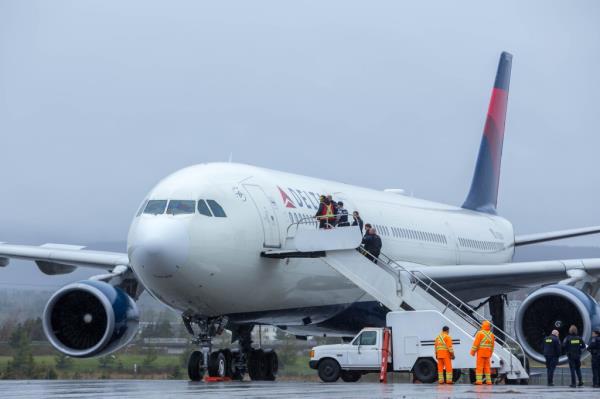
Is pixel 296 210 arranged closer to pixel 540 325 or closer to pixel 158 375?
pixel 540 325

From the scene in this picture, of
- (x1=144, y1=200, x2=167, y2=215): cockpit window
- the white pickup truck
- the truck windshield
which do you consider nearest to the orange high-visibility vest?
the white pickup truck

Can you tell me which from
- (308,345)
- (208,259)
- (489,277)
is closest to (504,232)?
(308,345)

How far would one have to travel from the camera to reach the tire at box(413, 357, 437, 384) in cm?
1958

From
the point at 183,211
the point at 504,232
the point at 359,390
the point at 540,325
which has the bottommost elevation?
the point at 359,390

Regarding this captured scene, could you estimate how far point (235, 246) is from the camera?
18.8 metres

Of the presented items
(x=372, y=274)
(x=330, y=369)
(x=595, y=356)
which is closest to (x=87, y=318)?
(x=330, y=369)

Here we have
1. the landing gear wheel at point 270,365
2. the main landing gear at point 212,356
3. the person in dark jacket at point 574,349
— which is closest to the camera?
the main landing gear at point 212,356

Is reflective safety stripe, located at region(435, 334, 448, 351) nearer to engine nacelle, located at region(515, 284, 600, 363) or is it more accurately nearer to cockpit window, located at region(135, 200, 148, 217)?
engine nacelle, located at region(515, 284, 600, 363)

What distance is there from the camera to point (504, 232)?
33.2 m

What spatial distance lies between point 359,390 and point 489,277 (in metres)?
7.57

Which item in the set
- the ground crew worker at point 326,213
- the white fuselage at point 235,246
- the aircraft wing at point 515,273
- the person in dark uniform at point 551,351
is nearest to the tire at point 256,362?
the white fuselage at point 235,246

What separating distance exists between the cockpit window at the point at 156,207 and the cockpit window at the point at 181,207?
103 mm

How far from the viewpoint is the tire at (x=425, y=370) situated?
1958 cm

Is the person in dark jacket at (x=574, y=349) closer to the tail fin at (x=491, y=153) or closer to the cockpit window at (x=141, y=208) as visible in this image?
the cockpit window at (x=141, y=208)
